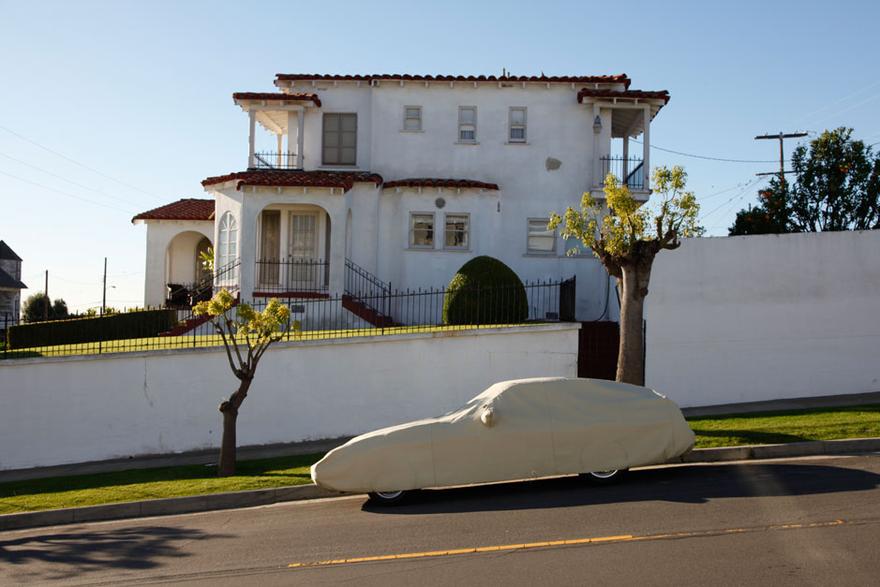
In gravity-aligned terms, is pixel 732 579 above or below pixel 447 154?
below

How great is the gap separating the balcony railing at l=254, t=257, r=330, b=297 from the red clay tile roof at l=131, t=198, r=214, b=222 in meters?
5.62

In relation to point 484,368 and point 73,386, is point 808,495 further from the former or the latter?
point 73,386

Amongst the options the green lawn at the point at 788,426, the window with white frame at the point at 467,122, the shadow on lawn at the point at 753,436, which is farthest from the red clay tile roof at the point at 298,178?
the shadow on lawn at the point at 753,436

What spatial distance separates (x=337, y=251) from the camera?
901 inches

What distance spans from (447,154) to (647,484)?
16.1m

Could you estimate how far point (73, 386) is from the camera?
17156 millimetres

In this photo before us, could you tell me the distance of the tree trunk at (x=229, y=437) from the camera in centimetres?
1391

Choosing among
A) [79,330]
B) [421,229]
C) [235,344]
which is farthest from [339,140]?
[235,344]

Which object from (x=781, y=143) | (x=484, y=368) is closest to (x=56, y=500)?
(x=484, y=368)

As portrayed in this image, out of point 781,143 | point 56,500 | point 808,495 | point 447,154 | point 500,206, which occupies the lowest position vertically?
point 56,500

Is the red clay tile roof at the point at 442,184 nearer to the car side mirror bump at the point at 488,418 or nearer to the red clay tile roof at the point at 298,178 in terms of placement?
the red clay tile roof at the point at 298,178

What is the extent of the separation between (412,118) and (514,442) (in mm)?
16354

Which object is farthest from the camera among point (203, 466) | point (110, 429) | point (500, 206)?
point (500, 206)

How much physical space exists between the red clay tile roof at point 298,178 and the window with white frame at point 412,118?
69.5 inches
